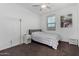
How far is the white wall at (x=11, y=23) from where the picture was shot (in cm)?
296

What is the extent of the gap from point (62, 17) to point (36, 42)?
2204 mm

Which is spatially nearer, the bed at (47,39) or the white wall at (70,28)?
the bed at (47,39)

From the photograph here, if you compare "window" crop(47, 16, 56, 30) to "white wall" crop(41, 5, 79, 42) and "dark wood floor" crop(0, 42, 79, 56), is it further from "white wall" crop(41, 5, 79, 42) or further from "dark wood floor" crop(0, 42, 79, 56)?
"dark wood floor" crop(0, 42, 79, 56)

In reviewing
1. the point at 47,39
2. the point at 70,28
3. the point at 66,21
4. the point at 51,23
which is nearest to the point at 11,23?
the point at 47,39

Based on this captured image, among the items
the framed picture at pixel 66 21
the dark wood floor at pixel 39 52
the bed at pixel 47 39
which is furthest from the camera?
the framed picture at pixel 66 21

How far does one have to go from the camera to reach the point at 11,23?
331cm

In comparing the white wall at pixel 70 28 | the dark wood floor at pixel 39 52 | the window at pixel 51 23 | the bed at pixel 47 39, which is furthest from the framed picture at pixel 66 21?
the dark wood floor at pixel 39 52

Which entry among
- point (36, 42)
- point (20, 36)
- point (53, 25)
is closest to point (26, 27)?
point (20, 36)

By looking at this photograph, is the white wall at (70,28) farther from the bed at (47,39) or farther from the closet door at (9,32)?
the closet door at (9,32)

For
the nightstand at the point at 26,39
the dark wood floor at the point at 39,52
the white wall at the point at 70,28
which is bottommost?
the dark wood floor at the point at 39,52

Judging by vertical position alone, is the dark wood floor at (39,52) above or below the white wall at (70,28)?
below

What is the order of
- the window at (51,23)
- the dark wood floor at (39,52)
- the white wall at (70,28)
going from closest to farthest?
1. the dark wood floor at (39,52)
2. the white wall at (70,28)
3. the window at (51,23)

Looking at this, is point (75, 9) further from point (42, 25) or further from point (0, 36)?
point (0, 36)

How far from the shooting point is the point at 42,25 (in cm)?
536
